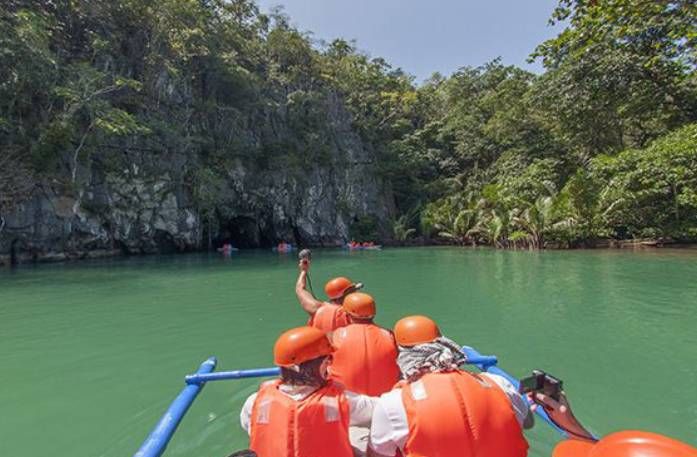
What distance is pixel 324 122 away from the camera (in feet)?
101

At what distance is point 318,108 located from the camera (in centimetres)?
3042

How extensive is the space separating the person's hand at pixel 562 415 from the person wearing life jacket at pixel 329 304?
1.84m

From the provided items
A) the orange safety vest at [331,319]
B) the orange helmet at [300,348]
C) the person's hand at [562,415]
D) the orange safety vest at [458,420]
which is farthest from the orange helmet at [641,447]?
the orange safety vest at [331,319]

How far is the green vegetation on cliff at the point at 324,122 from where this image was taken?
17.5 metres

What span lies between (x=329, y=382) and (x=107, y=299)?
9.12m

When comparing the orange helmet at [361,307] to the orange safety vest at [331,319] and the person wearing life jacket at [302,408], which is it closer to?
the orange safety vest at [331,319]

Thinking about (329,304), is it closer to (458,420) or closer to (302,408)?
(302,408)

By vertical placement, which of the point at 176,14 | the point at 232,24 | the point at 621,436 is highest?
the point at 232,24

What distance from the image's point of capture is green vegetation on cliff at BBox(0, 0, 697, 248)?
1752 centimetres

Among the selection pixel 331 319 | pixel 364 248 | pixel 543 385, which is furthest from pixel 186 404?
pixel 364 248

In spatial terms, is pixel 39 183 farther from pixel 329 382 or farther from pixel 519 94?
pixel 519 94

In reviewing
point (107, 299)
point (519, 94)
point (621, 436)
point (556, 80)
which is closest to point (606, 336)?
point (621, 436)

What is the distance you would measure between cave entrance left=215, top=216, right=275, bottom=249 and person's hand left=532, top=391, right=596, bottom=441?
2735 centimetres

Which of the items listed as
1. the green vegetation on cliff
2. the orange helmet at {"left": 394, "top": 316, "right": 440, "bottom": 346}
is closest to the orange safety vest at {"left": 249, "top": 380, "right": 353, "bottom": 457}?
the orange helmet at {"left": 394, "top": 316, "right": 440, "bottom": 346}
